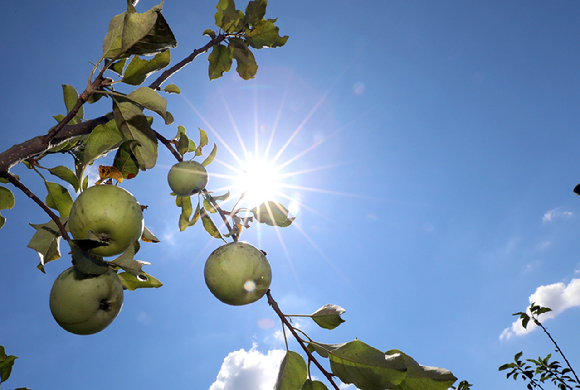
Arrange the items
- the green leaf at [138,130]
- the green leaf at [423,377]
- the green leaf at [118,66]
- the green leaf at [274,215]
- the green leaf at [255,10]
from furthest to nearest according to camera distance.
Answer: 1. the green leaf at [255,10]
2. the green leaf at [274,215]
3. the green leaf at [118,66]
4. the green leaf at [138,130]
5. the green leaf at [423,377]

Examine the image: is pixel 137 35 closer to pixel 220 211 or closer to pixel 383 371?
pixel 220 211

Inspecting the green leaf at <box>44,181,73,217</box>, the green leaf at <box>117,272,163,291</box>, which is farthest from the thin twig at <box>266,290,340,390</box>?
the green leaf at <box>44,181,73,217</box>

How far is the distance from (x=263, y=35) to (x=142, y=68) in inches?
58.9

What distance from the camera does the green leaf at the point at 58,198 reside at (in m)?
2.09

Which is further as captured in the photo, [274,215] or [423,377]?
[274,215]

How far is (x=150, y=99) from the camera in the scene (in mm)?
1640

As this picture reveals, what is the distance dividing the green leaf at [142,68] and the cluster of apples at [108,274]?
0.60 metres

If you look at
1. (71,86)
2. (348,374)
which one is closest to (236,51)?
(71,86)

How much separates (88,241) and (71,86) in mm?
1250

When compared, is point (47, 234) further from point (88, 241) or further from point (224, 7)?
point (224, 7)

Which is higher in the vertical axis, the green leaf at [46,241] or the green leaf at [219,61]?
the green leaf at [219,61]

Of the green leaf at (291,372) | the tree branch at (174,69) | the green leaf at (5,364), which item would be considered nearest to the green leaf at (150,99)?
the tree branch at (174,69)

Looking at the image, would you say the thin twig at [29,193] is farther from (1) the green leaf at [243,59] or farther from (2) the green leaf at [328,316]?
(1) the green leaf at [243,59]

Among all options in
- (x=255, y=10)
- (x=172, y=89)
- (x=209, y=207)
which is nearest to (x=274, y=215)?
(x=209, y=207)
